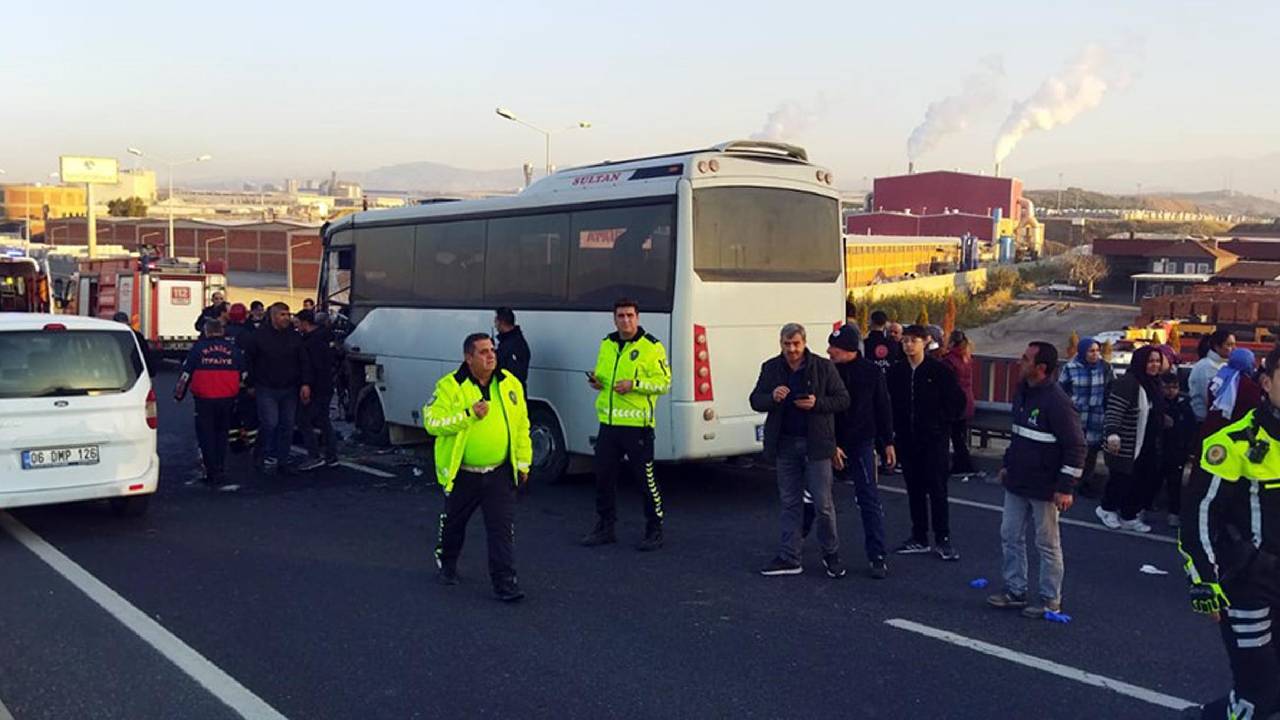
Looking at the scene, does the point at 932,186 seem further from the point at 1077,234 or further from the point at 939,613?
the point at 939,613

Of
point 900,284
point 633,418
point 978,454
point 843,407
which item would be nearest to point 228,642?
point 633,418

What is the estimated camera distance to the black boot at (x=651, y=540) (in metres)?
8.55

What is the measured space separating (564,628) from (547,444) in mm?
4956

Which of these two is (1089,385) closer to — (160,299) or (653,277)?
(653,277)

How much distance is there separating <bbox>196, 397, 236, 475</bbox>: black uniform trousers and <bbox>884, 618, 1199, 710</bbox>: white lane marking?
7.25 metres

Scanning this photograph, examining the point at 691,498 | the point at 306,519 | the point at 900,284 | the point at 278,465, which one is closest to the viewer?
the point at 306,519

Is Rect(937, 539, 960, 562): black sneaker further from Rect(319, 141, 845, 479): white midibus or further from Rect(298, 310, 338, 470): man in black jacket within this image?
Rect(298, 310, 338, 470): man in black jacket

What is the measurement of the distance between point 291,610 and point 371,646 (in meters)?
0.94

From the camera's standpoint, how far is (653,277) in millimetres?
10141

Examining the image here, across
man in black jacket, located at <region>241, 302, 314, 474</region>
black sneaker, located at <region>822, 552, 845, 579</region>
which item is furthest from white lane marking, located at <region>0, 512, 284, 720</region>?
black sneaker, located at <region>822, 552, 845, 579</region>

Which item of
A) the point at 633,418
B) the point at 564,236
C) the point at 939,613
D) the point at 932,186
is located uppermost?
the point at 932,186

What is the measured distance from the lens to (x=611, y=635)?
21.0 ft

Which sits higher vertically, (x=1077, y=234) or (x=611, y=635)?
(x=1077, y=234)

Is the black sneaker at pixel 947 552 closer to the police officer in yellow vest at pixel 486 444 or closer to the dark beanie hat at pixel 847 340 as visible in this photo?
the dark beanie hat at pixel 847 340
